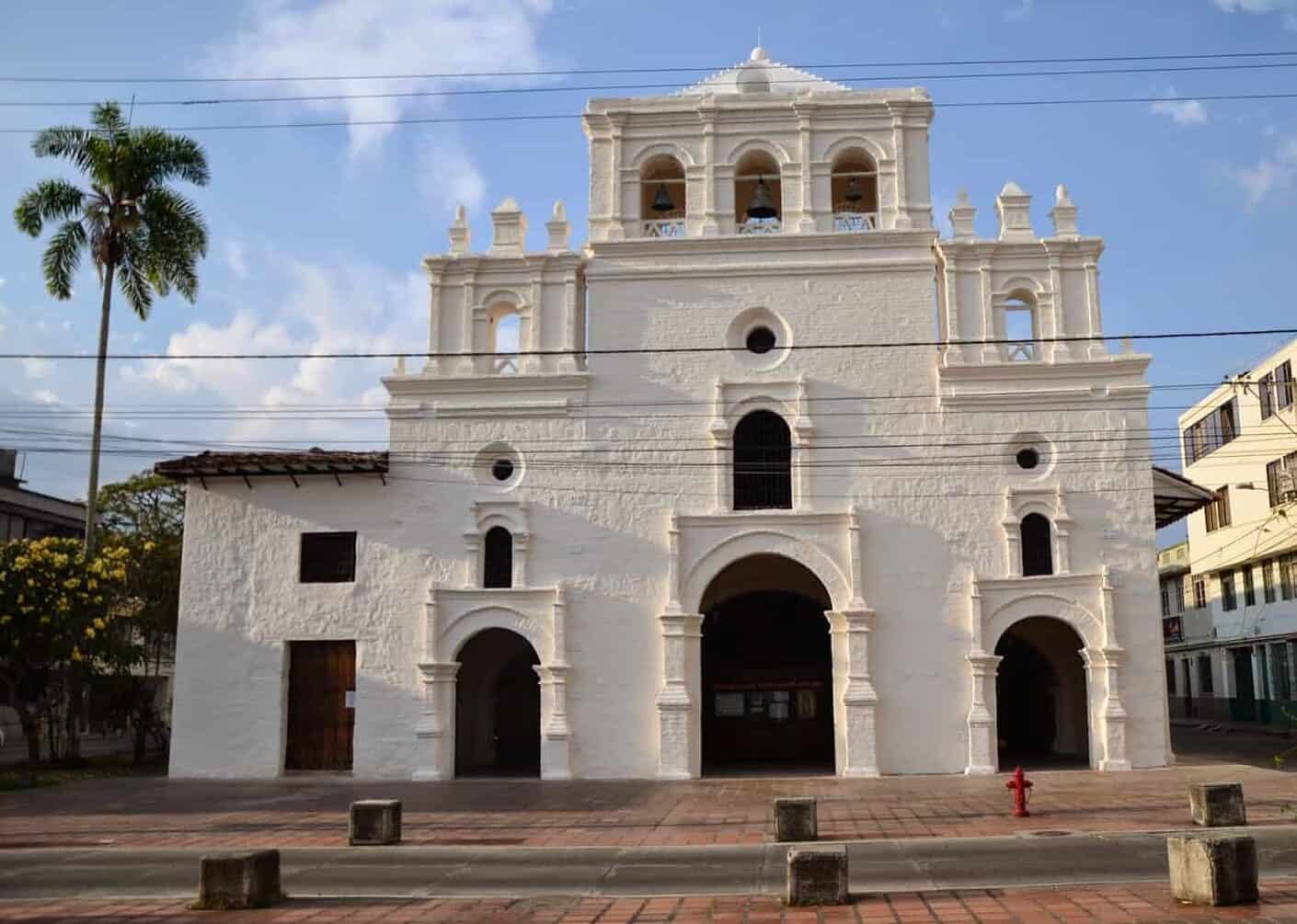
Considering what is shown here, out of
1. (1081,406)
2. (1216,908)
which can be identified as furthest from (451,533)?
(1216,908)

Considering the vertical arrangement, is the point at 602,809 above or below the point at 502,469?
below

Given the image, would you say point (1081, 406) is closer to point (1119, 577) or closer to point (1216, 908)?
point (1119, 577)

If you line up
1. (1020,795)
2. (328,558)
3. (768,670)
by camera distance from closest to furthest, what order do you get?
(1020,795) → (328,558) → (768,670)

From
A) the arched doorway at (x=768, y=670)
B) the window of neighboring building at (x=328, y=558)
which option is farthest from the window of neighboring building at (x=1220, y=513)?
the window of neighboring building at (x=328, y=558)

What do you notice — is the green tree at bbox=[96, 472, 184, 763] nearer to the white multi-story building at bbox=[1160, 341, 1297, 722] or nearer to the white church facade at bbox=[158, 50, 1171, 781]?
the white church facade at bbox=[158, 50, 1171, 781]

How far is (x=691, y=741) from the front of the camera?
24188 millimetres

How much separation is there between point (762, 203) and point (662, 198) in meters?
2.11

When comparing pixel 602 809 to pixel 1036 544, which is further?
pixel 1036 544

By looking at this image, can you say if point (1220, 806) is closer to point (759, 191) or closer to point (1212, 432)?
point (759, 191)

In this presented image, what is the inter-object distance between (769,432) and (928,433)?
3.22 m

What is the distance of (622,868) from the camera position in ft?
44.0

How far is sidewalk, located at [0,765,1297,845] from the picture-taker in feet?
52.9

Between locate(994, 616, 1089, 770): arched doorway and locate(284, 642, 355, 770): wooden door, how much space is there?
1348 centimetres

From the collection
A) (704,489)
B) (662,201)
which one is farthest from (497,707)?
(662,201)
